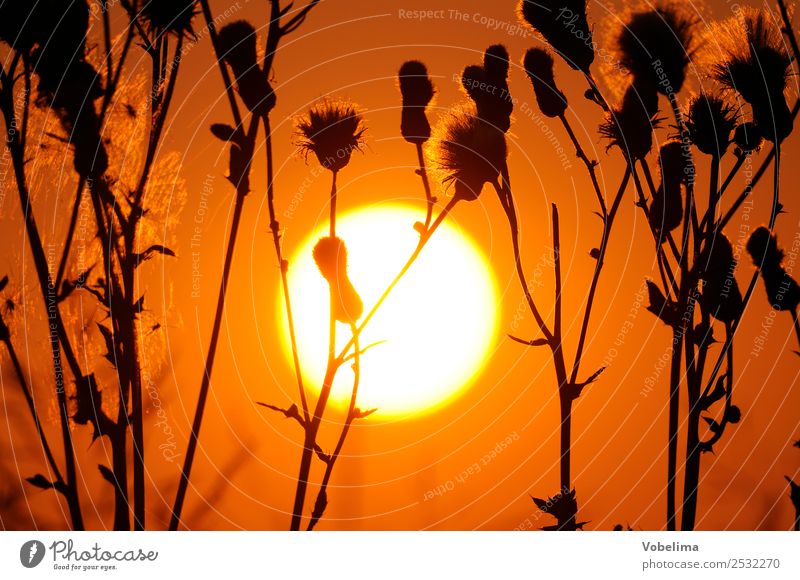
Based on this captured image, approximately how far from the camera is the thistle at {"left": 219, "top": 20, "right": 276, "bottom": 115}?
2.31 meters

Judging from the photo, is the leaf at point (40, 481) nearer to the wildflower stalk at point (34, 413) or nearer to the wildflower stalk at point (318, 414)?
the wildflower stalk at point (34, 413)

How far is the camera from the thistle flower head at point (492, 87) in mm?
2395

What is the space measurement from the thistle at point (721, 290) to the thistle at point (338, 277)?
0.97m

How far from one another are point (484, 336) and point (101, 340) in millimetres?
1202

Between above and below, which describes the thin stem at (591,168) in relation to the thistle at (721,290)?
above

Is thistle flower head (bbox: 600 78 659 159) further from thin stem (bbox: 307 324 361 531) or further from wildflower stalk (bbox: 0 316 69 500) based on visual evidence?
wildflower stalk (bbox: 0 316 69 500)

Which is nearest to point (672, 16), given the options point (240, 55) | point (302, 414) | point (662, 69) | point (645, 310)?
point (662, 69)

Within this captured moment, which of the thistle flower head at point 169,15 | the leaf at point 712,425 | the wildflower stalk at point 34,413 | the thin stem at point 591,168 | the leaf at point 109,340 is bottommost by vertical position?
the leaf at point 712,425

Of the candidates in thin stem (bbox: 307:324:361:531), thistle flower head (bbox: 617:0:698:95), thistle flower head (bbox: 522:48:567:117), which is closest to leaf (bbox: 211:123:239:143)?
thin stem (bbox: 307:324:361:531)

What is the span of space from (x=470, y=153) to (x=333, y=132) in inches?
15.9

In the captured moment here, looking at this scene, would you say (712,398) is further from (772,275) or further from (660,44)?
(660,44)

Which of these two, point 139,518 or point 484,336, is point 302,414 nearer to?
point 139,518

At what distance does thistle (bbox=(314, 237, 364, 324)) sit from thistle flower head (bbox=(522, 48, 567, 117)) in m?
0.72

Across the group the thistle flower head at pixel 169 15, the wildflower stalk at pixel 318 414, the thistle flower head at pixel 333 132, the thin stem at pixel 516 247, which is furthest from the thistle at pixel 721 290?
the thistle flower head at pixel 169 15
